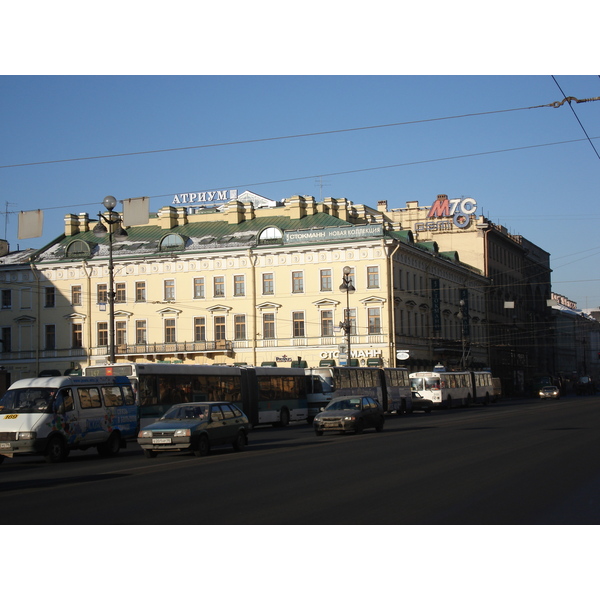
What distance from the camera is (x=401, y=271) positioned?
232 ft

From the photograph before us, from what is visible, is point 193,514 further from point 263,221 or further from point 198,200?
point 198,200

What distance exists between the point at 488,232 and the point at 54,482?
85263mm

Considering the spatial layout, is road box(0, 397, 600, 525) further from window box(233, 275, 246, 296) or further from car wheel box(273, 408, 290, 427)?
window box(233, 275, 246, 296)

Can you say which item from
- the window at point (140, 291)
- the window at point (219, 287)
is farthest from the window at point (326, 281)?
the window at point (140, 291)

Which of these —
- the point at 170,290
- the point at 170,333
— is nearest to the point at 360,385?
the point at 170,333

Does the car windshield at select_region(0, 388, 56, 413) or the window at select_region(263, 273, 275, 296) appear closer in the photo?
the car windshield at select_region(0, 388, 56, 413)

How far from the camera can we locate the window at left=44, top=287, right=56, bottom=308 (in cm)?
7706

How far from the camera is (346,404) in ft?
105

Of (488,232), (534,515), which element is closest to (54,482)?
(534,515)

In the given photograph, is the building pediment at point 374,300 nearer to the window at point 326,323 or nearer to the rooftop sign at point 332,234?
the window at point 326,323

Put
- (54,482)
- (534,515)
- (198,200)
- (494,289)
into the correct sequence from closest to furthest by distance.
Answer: (534,515) < (54,482) < (198,200) < (494,289)

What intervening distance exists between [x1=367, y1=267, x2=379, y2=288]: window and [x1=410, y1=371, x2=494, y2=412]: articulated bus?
924cm

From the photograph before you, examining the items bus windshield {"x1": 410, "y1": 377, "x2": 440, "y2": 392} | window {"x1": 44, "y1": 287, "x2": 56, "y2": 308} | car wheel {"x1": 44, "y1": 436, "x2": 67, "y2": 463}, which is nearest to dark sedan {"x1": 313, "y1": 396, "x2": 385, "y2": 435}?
car wheel {"x1": 44, "y1": 436, "x2": 67, "y2": 463}

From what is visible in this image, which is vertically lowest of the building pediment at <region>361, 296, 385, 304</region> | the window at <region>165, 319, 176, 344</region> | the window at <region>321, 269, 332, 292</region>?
the window at <region>165, 319, 176, 344</region>
